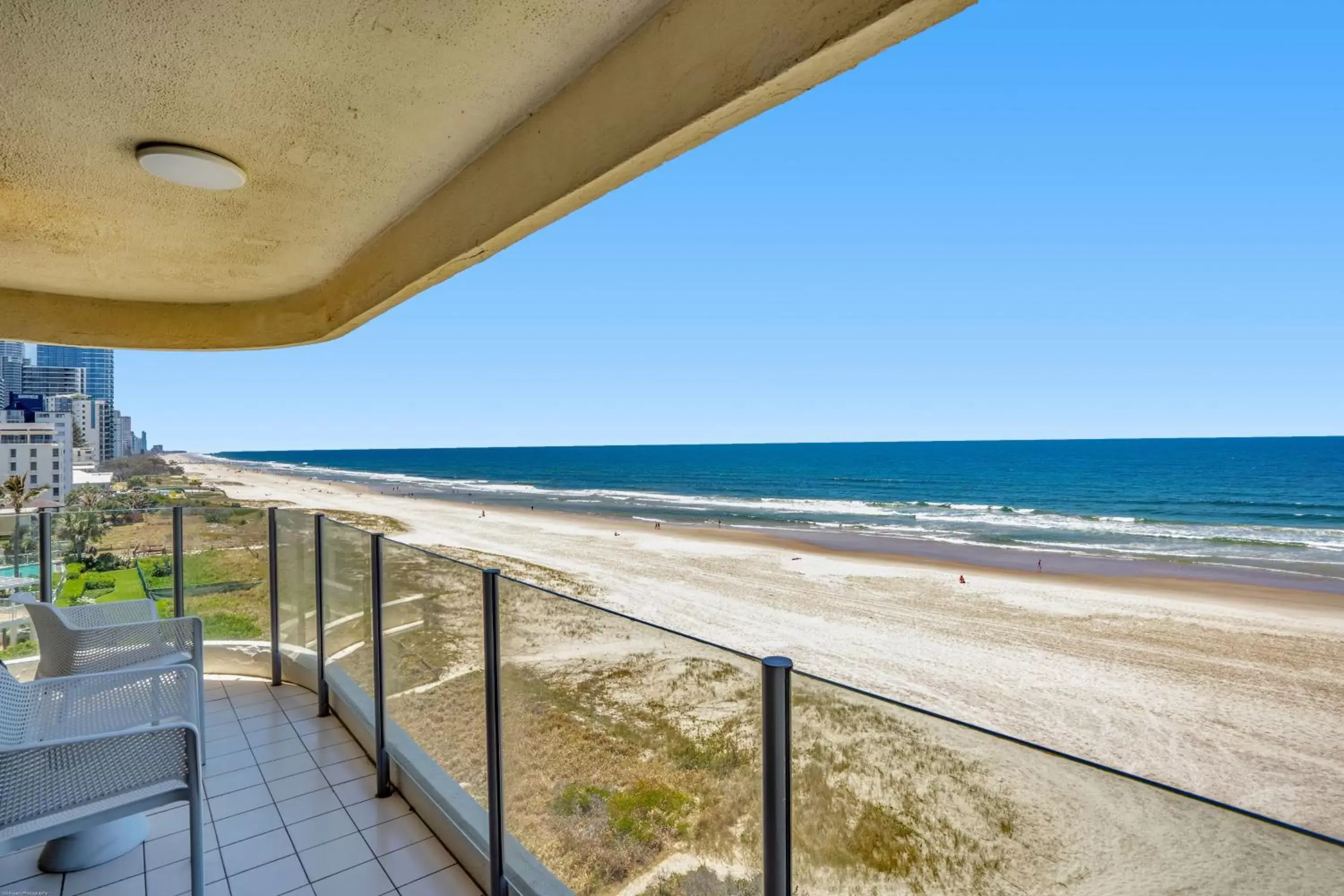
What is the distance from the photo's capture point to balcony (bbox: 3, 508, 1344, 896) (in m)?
0.77

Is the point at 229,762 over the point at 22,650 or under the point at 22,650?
under

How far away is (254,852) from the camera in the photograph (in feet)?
7.07

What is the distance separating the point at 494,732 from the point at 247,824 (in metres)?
1.28

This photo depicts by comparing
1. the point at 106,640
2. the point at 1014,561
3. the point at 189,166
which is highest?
the point at 189,166

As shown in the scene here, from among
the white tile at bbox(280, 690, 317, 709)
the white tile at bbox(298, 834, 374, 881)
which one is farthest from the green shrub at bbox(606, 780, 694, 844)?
the white tile at bbox(280, 690, 317, 709)

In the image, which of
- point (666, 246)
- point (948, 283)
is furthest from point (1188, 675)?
point (948, 283)

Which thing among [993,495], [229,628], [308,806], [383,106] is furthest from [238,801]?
[993,495]

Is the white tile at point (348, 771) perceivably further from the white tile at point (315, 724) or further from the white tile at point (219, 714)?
the white tile at point (219, 714)

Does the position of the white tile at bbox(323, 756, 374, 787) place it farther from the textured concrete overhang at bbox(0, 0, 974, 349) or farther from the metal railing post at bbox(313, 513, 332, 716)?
the textured concrete overhang at bbox(0, 0, 974, 349)

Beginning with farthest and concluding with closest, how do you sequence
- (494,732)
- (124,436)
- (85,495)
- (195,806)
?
(124,436) < (85,495) < (494,732) < (195,806)

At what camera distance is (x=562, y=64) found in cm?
158

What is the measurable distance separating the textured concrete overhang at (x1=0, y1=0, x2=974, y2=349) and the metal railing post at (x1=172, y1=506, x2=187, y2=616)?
5.06ft

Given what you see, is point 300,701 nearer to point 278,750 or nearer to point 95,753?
point 278,750

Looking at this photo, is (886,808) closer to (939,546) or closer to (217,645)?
(217,645)
